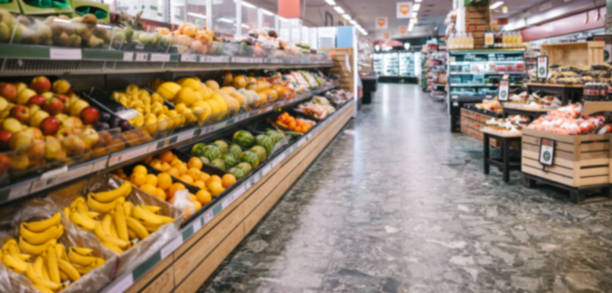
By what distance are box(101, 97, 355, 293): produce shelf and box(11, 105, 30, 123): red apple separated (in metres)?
0.75

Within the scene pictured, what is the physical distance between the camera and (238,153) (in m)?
3.69

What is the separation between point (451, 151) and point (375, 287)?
4344 millimetres

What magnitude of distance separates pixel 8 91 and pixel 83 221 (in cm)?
63

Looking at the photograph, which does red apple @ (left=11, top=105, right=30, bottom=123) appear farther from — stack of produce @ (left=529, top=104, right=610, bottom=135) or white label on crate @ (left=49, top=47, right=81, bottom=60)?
stack of produce @ (left=529, top=104, right=610, bottom=135)

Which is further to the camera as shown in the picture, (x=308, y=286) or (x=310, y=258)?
(x=310, y=258)

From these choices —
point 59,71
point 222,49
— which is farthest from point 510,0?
point 59,71

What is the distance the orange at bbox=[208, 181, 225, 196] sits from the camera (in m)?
2.83

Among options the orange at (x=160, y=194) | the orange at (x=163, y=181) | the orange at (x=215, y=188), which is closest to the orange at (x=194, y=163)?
the orange at (x=215, y=188)

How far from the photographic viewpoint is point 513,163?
5152 mm

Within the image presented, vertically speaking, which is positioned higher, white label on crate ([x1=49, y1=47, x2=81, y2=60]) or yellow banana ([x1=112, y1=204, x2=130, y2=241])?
white label on crate ([x1=49, y1=47, x2=81, y2=60])

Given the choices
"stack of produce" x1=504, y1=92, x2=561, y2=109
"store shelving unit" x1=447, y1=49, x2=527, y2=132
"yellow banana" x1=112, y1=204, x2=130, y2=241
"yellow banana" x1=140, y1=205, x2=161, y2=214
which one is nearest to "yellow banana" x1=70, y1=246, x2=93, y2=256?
"yellow banana" x1=112, y1=204, x2=130, y2=241

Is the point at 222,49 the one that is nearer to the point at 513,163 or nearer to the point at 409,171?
the point at 409,171

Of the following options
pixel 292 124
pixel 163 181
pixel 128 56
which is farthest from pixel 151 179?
pixel 292 124

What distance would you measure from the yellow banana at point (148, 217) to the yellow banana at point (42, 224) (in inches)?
13.6
